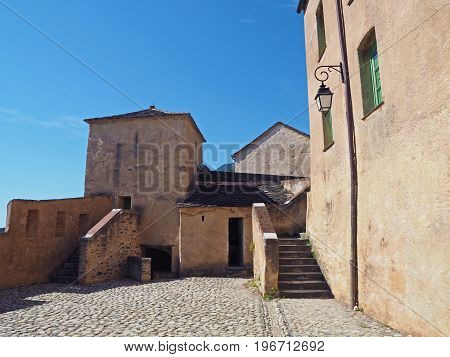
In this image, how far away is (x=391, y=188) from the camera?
205 inches

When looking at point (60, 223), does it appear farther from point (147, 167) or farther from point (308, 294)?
point (308, 294)

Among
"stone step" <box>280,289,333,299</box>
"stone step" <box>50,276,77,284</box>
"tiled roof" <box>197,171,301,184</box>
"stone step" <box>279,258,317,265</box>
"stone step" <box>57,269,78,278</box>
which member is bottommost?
"stone step" <box>50,276,77,284</box>

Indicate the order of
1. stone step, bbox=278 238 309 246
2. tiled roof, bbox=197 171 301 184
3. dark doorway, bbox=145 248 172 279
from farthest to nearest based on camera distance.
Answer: tiled roof, bbox=197 171 301 184 < dark doorway, bbox=145 248 172 279 < stone step, bbox=278 238 309 246

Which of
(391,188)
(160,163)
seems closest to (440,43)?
(391,188)

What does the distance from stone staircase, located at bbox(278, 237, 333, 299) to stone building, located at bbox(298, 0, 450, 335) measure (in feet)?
1.17

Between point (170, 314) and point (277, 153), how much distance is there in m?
16.7

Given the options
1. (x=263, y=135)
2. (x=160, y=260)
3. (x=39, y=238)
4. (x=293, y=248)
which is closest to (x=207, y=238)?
(x=160, y=260)

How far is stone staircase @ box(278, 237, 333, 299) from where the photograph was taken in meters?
7.71

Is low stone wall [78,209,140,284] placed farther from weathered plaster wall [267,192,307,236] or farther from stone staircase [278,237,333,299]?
stone staircase [278,237,333,299]

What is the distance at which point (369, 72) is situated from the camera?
6.47 m

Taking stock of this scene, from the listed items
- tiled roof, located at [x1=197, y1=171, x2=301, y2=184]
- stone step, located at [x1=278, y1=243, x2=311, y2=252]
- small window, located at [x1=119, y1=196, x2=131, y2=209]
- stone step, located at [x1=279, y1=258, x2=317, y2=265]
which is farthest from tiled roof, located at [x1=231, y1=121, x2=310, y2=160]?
stone step, located at [x1=279, y1=258, x2=317, y2=265]

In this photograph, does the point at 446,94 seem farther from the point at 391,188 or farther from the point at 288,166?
the point at 288,166
